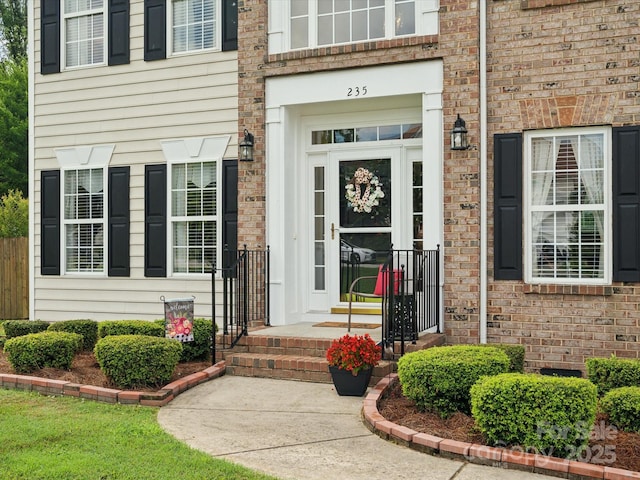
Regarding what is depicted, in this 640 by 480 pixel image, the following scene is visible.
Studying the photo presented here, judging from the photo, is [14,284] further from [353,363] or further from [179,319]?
[353,363]

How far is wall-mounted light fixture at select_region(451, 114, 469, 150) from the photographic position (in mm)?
7879

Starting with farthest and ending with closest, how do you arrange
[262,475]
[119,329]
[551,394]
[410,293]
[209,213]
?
[209,213]
[119,329]
[410,293]
[551,394]
[262,475]

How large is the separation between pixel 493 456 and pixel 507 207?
3734 mm

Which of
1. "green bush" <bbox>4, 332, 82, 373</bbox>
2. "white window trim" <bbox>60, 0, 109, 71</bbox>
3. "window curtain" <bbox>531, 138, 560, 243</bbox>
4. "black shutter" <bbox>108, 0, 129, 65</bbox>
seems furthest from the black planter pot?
"white window trim" <bbox>60, 0, 109, 71</bbox>

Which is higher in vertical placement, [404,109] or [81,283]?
[404,109]

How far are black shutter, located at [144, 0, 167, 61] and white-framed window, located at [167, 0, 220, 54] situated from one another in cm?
10

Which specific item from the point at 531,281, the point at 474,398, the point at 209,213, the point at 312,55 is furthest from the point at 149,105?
the point at 474,398

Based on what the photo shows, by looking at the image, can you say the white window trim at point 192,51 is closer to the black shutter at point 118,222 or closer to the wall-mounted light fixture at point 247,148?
the wall-mounted light fixture at point 247,148

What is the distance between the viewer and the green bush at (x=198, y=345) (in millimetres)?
7957

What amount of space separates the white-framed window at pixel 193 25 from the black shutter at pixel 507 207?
4128 millimetres

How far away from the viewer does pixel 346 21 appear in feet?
28.8

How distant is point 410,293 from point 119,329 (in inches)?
132

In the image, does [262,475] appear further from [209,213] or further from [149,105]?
[149,105]

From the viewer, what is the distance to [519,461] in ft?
15.1
